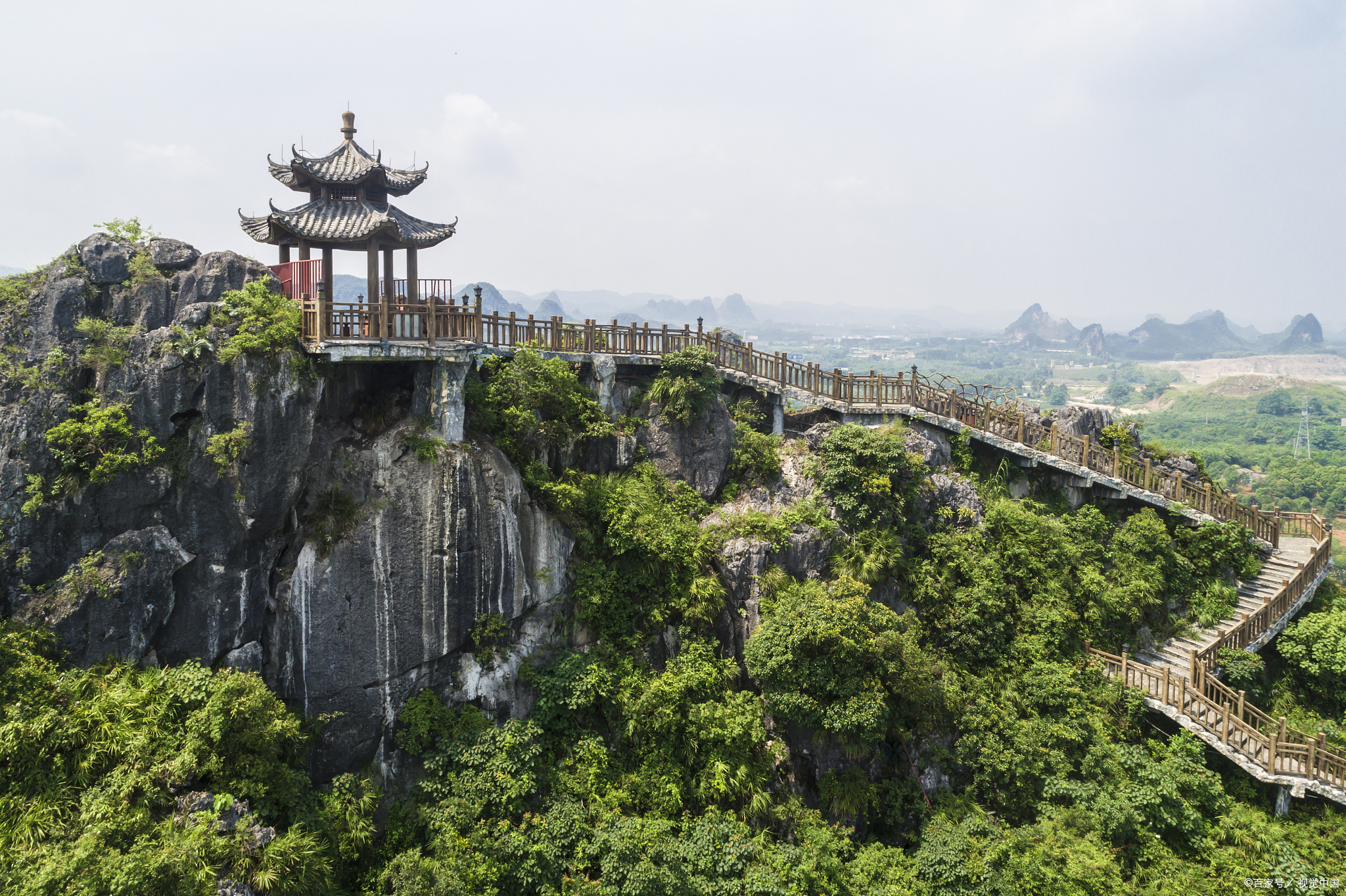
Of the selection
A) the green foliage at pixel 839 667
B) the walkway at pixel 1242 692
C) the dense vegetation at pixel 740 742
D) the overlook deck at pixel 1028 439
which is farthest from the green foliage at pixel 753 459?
the walkway at pixel 1242 692

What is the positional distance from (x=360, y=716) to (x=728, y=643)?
7931mm

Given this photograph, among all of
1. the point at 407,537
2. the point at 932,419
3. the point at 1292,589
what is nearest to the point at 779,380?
the point at 932,419

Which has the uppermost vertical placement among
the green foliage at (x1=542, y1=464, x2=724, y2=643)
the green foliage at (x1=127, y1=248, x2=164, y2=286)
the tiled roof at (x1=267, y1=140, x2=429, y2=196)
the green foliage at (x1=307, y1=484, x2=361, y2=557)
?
the tiled roof at (x1=267, y1=140, x2=429, y2=196)

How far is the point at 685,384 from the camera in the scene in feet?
61.8

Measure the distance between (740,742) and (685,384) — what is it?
8.81m

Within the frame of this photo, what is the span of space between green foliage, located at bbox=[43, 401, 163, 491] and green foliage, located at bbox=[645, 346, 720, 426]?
11068 millimetres

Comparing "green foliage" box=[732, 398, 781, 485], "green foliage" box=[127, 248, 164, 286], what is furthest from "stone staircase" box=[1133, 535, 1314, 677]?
A: "green foliage" box=[127, 248, 164, 286]

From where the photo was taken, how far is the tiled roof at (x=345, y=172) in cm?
1547

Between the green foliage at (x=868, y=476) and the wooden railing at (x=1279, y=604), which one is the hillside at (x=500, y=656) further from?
the wooden railing at (x=1279, y=604)

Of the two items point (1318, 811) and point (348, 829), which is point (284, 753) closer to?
point (348, 829)

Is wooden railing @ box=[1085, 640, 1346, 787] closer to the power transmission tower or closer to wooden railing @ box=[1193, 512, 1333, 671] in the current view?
wooden railing @ box=[1193, 512, 1333, 671]

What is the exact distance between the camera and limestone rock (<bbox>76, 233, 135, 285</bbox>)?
14.0 meters

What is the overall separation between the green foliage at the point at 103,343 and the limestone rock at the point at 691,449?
11.1 metres

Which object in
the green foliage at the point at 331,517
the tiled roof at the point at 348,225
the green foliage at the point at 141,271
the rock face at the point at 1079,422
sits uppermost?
the tiled roof at the point at 348,225
